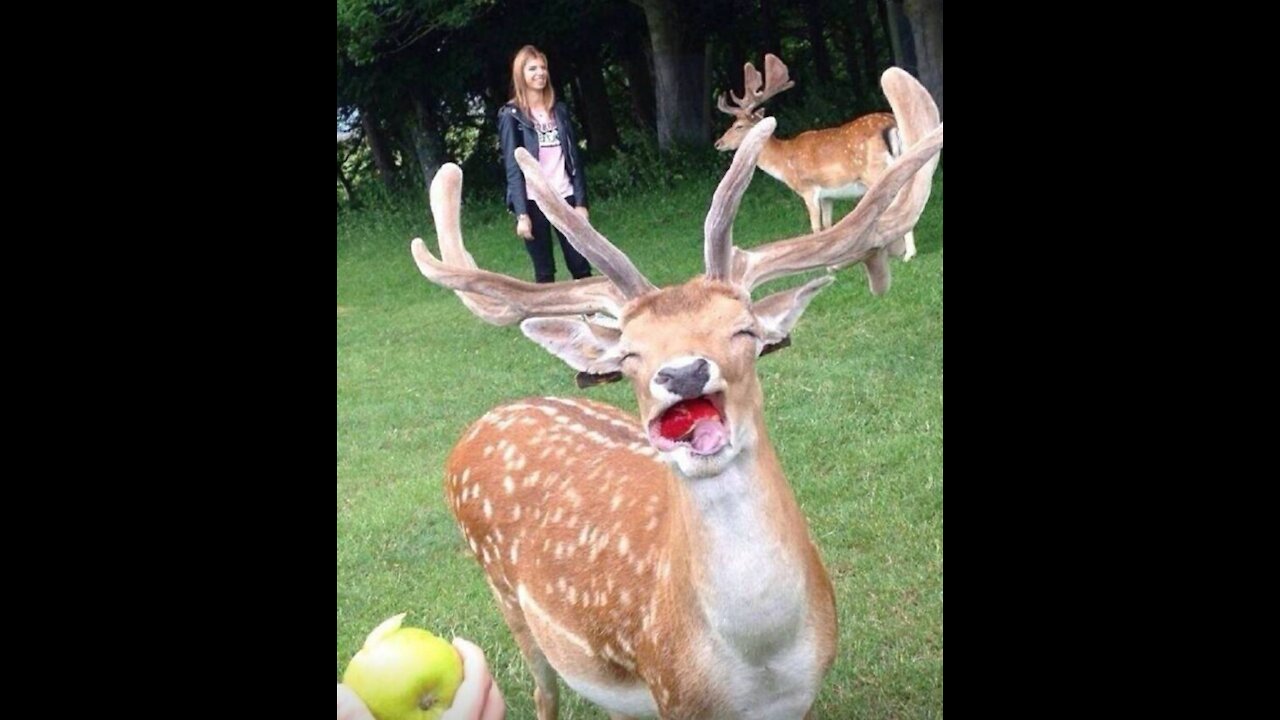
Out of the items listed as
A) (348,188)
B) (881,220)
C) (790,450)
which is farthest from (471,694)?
(348,188)

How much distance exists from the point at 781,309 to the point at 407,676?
2.84ft

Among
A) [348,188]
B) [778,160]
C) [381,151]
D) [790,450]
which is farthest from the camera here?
[348,188]

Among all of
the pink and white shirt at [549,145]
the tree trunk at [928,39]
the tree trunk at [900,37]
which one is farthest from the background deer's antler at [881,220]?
the tree trunk at [900,37]

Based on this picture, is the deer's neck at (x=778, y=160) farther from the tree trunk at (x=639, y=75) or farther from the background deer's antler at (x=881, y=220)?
the background deer's antler at (x=881, y=220)

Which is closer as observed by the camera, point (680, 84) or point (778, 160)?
point (778, 160)

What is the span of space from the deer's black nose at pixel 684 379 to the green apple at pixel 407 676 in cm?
75

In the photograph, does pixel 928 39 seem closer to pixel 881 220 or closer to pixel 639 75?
pixel 639 75

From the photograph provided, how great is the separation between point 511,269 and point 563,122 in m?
3.43

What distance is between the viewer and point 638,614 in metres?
2.28

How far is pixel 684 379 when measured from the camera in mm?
1830

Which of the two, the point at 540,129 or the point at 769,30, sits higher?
the point at 540,129

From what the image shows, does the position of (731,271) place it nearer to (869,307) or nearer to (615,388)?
(615,388)

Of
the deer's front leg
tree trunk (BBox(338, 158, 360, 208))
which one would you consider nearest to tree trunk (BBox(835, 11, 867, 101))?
the deer's front leg

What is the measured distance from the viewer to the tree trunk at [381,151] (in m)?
13.3
